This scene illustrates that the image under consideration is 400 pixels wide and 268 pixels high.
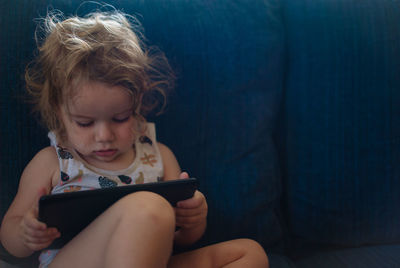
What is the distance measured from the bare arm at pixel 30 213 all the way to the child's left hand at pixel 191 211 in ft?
0.82

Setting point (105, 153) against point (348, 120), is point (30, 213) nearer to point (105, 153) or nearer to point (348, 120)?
point (105, 153)

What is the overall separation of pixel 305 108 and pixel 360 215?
1.10ft

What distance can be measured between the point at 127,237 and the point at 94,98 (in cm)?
30

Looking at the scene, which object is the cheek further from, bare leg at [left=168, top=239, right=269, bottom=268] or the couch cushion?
bare leg at [left=168, top=239, right=269, bottom=268]

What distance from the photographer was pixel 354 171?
95cm

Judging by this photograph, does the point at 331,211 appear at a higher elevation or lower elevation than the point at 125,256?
lower

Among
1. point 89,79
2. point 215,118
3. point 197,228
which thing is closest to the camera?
Answer: point 89,79

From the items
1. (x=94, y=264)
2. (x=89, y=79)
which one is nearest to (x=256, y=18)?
(x=89, y=79)

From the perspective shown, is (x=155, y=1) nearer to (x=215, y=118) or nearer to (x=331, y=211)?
(x=215, y=118)

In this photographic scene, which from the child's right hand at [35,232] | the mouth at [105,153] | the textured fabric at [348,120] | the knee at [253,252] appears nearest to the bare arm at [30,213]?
the child's right hand at [35,232]

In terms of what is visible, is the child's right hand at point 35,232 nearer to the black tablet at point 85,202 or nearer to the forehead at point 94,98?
the black tablet at point 85,202

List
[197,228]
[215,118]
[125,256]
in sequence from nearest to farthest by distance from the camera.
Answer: [125,256] → [197,228] → [215,118]

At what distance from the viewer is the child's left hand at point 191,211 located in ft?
2.41

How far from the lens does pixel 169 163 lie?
0.89 m
